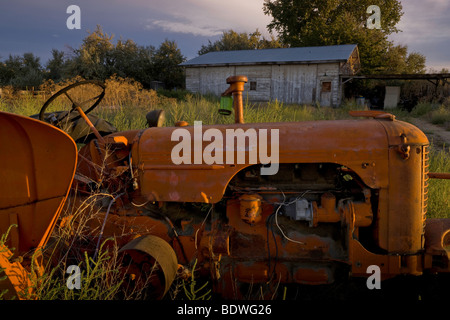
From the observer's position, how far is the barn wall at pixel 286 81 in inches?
754

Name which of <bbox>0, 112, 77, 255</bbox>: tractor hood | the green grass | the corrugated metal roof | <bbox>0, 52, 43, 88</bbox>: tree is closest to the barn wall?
the corrugated metal roof

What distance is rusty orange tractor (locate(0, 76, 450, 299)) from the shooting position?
2002mm

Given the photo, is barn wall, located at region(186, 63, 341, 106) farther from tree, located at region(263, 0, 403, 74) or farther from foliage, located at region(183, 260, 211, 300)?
foliage, located at region(183, 260, 211, 300)

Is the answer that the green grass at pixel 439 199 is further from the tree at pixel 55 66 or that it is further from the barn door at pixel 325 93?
the tree at pixel 55 66

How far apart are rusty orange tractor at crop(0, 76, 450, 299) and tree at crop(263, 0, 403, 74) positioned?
26.8 m

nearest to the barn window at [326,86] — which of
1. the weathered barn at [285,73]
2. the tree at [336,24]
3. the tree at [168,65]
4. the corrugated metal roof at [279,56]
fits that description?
the weathered barn at [285,73]

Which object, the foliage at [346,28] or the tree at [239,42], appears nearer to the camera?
the foliage at [346,28]

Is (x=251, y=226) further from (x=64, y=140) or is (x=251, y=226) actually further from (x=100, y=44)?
(x=100, y=44)

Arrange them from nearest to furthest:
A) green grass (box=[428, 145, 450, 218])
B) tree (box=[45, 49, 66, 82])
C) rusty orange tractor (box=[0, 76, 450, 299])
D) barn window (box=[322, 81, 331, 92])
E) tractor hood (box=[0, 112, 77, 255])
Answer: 1. tractor hood (box=[0, 112, 77, 255])
2. rusty orange tractor (box=[0, 76, 450, 299])
3. green grass (box=[428, 145, 450, 218])
4. barn window (box=[322, 81, 331, 92])
5. tree (box=[45, 49, 66, 82])

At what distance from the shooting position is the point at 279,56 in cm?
2028

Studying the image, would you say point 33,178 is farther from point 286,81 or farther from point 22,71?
point 22,71

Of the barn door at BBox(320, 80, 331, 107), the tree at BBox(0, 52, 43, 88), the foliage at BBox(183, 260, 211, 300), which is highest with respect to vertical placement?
the tree at BBox(0, 52, 43, 88)

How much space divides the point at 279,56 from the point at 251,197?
1967 centimetres

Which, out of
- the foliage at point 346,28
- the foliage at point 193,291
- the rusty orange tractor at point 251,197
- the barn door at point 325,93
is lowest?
the foliage at point 193,291
